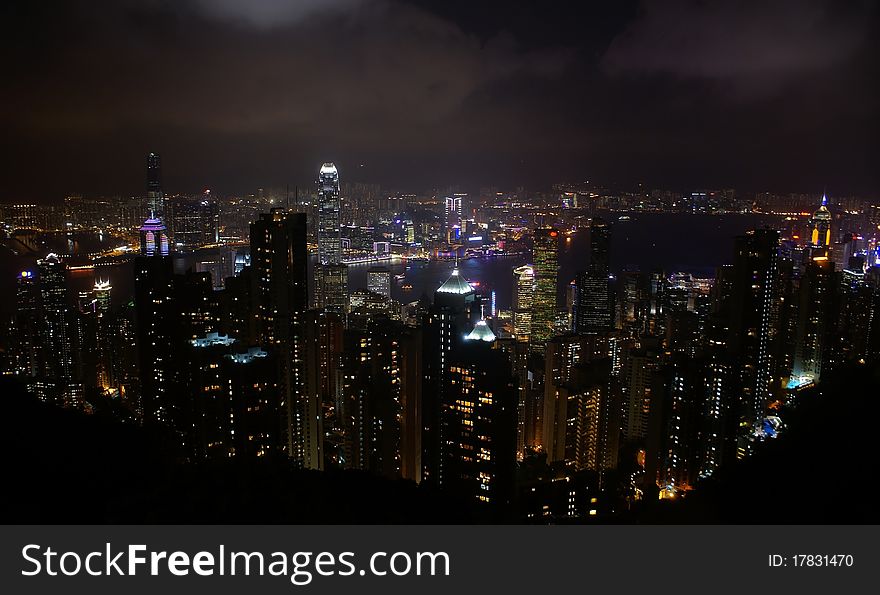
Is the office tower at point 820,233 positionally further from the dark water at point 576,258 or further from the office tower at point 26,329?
the office tower at point 26,329

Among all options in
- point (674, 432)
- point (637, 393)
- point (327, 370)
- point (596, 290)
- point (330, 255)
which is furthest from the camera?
point (330, 255)

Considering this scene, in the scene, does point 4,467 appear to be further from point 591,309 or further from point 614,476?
point 591,309

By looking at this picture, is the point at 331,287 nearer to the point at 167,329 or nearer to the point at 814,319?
the point at 167,329

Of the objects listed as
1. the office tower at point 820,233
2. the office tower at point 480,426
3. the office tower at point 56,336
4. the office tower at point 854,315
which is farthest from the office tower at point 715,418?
the office tower at point 56,336

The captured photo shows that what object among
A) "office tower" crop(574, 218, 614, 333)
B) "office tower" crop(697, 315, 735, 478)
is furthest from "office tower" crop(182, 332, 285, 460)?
"office tower" crop(574, 218, 614, 333)

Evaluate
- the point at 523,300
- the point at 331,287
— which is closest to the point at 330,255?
the point at 331,287

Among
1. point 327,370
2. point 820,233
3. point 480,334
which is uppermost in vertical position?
point 820,233

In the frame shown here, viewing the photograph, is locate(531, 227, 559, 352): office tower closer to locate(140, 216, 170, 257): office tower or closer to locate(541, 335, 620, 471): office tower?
locate(541, 335, 620, 471): office tower
